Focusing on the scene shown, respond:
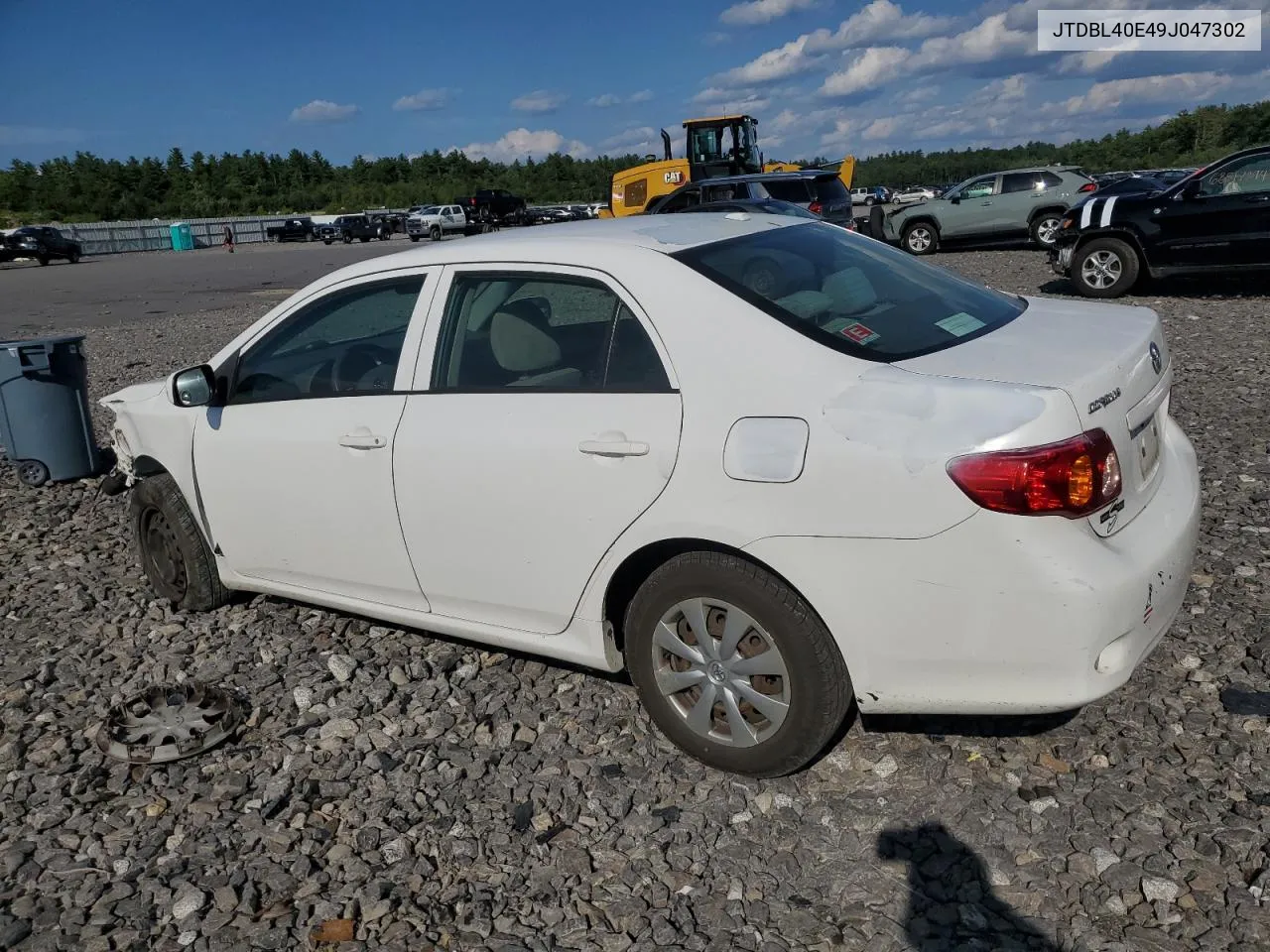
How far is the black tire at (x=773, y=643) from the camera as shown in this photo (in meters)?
2.88

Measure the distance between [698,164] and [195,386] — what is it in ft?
75.3

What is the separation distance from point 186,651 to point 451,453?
191 centimetres

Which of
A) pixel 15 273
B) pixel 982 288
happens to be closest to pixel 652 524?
pixel 982 288

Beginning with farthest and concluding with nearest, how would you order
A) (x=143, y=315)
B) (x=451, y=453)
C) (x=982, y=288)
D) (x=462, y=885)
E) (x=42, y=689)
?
(x=143, y=315), (x=42, y=689), (x=982, y=288), (x=451, y=453), (x=462, y=885)

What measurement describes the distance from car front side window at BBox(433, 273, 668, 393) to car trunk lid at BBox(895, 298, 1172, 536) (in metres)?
0.87

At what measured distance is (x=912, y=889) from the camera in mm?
2709

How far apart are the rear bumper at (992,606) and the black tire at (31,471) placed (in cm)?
621

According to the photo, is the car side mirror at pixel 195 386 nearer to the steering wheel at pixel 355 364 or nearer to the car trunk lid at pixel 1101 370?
the steering wheel at pixel 355 364

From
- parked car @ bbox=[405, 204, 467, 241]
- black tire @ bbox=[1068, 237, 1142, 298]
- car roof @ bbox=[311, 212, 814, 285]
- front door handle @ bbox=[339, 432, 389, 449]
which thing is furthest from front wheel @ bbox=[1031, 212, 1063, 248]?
parked car @ bbox=[405, 204, 467, 241]

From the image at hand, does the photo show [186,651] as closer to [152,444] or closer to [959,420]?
[152,444]

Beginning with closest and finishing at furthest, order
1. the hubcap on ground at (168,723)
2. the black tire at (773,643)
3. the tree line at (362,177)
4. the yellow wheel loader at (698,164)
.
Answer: the black tire at (773,643) → the hubcap on ground at (168,723) → the yellow wheel loader at (698,164) → the tree line at (362,177)

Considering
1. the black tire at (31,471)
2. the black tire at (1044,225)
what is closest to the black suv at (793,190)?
the black tire at (1044,225)

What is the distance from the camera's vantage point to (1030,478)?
253cm

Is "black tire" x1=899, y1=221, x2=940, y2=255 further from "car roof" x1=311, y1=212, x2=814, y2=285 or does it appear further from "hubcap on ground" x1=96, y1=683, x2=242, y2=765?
"hubcap on ground" x1=96, y1=683, x2=242, y2=765
